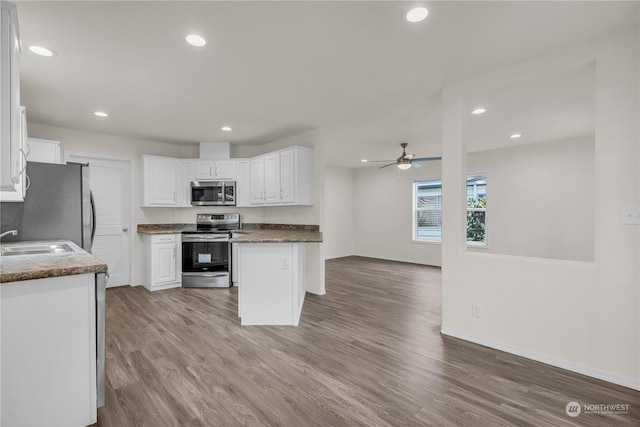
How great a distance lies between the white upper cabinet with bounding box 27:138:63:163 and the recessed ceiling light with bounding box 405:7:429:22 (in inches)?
164

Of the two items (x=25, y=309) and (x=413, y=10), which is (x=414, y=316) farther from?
(x=25, y=309)

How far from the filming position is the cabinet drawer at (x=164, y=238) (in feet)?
15.2

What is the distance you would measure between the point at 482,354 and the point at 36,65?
4.52 metres

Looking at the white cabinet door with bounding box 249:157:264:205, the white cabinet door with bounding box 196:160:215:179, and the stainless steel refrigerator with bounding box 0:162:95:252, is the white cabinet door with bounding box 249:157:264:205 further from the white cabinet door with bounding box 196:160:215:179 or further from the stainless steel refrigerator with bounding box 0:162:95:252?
the stainless steel refrigerator with bounding box 0:162:95:252

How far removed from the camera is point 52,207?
114 inches

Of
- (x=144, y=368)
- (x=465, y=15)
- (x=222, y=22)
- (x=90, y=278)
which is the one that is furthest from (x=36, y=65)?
(x=465, y=15)

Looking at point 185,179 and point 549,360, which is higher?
point 185,179

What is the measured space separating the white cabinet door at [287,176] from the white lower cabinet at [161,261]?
6.36 ft

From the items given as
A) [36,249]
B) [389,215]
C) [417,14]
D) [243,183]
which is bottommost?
[36,249]

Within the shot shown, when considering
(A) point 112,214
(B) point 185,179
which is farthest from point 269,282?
(A) point 112,214

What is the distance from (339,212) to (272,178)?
3609mm

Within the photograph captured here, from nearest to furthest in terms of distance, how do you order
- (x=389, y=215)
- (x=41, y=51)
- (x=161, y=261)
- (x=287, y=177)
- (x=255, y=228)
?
1. (x=41, y=51)
2. (x=287, y=177)
3. (x=161, y=261)
4. (x=255, y=228)
5. (x=389, y=215)
